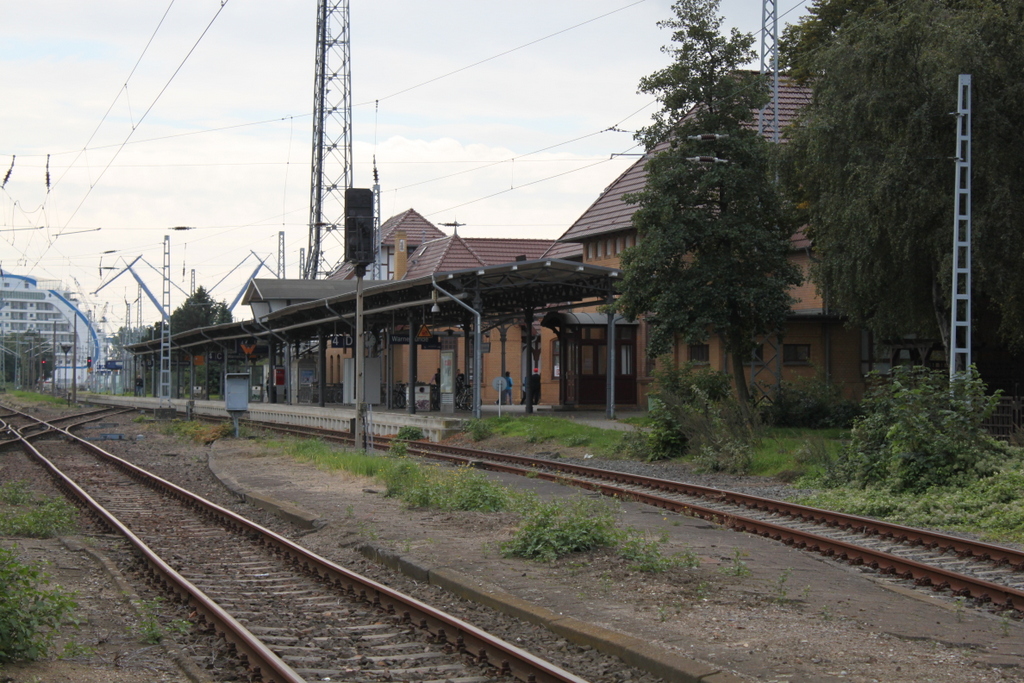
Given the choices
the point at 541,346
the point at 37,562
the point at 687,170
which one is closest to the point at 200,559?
the point at 37,562

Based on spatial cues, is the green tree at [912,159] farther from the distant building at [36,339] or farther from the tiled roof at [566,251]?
the distant building at [36,339]

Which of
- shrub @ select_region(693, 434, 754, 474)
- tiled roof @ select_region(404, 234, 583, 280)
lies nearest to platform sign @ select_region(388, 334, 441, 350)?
shrub @ select_region(693, 434, 754, 474)

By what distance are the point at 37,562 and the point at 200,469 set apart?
47.0ft

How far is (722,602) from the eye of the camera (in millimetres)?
8148

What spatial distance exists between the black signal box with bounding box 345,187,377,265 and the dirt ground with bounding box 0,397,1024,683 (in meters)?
7.48

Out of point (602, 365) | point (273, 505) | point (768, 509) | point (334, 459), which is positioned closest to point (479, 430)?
point (602, 365)

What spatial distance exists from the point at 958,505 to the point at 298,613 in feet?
28.7

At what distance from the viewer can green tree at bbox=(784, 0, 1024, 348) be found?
70.6ft

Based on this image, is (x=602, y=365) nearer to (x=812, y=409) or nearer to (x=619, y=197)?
(x=619, y=197)

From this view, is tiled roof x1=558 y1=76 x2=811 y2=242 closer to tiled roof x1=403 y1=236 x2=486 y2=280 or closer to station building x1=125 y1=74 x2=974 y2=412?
station building x1=125 y1=74 x2=974 y2=412

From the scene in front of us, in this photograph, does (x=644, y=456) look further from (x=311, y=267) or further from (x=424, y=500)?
(x=311, y=267)

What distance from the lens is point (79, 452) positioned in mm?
27578

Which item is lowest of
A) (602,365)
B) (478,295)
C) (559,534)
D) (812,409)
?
(559,534)

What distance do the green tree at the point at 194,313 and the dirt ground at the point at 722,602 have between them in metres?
81.7
